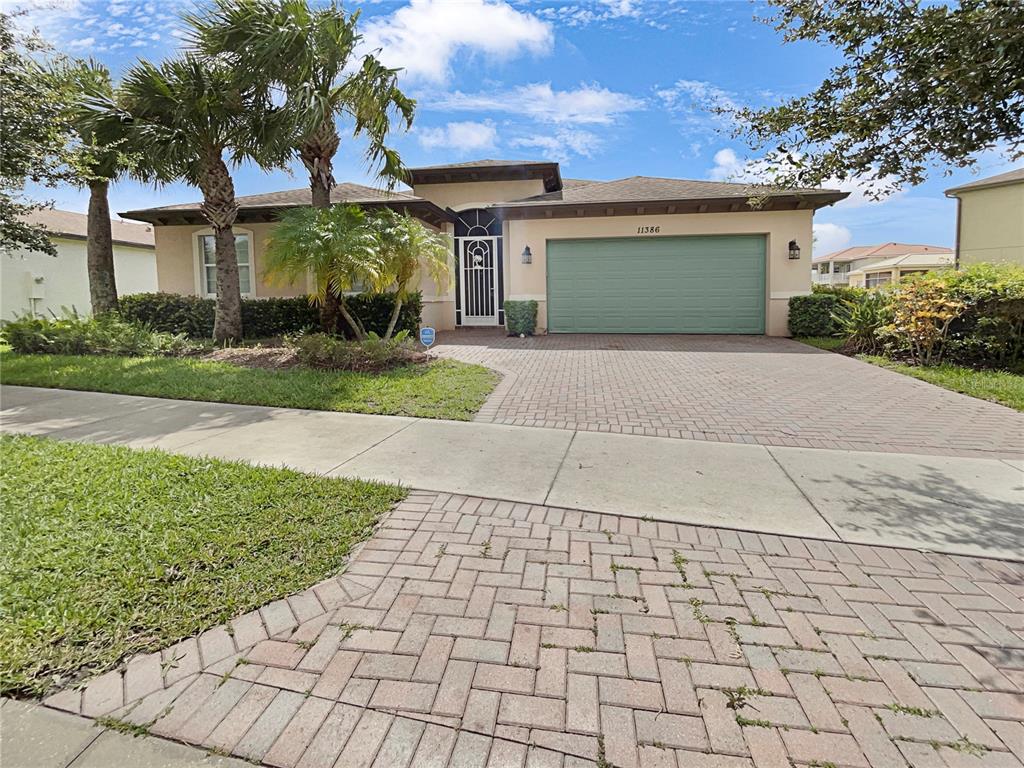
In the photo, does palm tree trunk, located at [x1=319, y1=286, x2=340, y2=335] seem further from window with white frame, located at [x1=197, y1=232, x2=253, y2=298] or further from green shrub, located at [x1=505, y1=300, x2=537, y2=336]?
window with white frame, located at [x1=197, y1=232, x2=253, y2=298]

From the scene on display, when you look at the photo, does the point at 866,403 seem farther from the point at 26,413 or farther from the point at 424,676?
the point at 26,413

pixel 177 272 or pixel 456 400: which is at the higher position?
pixel 177 272

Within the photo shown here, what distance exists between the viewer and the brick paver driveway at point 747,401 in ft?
19.4

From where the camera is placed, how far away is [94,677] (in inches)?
90.1

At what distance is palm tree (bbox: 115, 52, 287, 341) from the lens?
1024 centimetres

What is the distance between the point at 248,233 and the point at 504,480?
1464cm

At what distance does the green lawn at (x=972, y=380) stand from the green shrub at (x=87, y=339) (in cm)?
1403

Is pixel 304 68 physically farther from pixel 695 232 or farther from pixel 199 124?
pixel 695 232

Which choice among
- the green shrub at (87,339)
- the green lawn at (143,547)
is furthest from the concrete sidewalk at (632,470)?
the green shrub at (87,339)


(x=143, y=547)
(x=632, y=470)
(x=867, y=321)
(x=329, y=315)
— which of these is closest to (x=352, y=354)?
(x=329, y=315)

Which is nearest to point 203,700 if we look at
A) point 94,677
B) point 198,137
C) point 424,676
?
point 94,677

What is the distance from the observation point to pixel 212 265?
1655cm

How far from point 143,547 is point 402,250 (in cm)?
735

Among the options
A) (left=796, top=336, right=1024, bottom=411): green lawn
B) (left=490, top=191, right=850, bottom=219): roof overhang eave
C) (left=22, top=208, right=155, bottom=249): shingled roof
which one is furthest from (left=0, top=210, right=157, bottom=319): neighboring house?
(left=796, top=336, right=1024, bottom=411): green lawn
